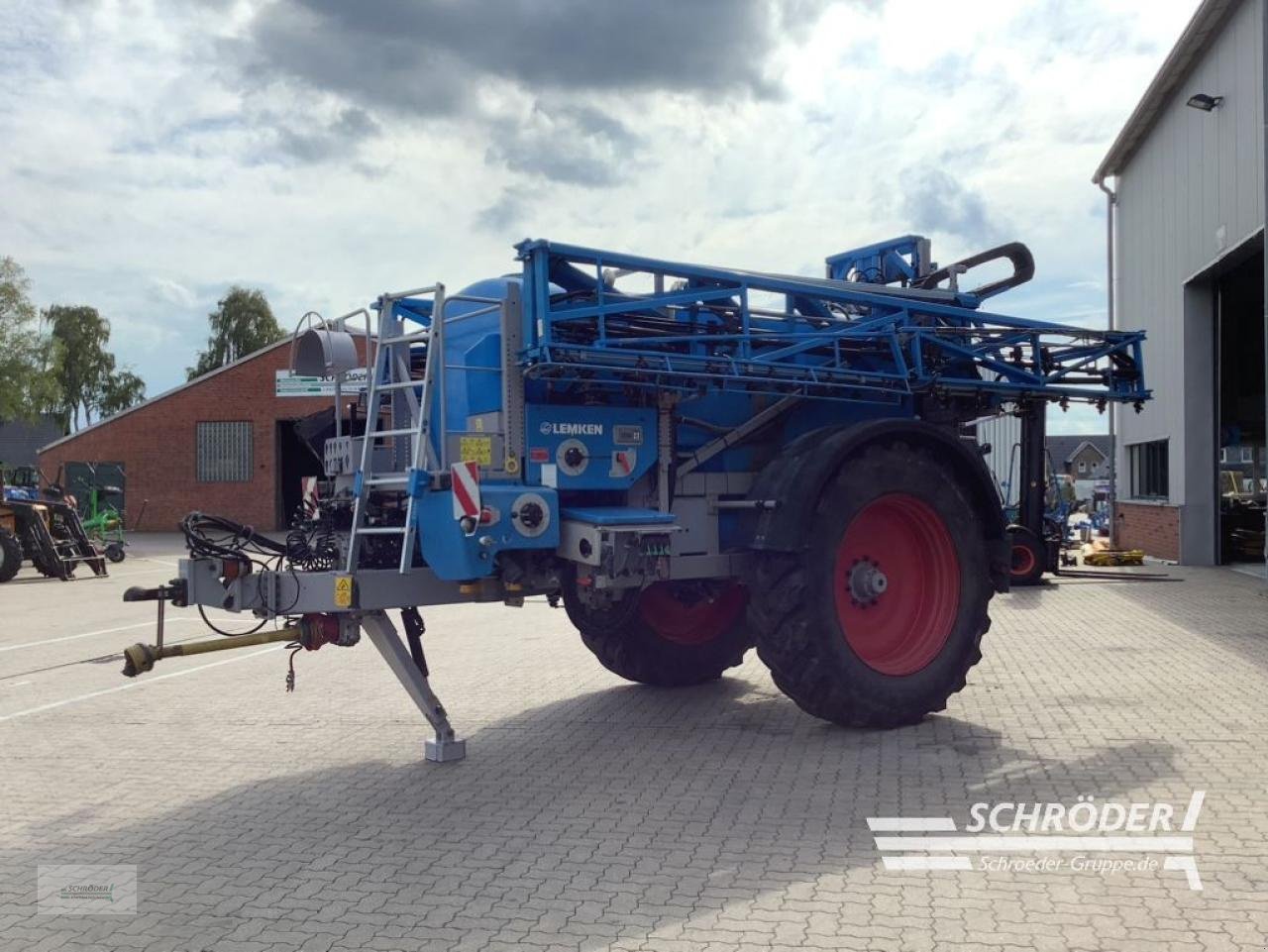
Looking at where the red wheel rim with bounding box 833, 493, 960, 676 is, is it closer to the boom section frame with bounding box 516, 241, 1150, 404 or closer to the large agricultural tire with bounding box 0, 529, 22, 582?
the boom section frame with bounding box 516, 241, 1150, 404

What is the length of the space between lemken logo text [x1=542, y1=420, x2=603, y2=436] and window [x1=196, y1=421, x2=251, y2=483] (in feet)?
104

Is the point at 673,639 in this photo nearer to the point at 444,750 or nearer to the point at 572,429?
the point at 444,750

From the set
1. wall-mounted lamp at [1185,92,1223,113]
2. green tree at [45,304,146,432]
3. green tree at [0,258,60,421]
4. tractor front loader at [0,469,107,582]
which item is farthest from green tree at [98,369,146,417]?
wall-mounted lamp at [1185,92,1223,113]

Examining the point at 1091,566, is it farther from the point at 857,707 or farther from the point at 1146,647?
the point at 857,707

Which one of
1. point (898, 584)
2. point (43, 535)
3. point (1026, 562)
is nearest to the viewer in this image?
point (898, 584)

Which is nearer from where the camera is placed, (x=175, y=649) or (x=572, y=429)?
(x=175, y=649)

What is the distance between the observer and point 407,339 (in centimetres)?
586

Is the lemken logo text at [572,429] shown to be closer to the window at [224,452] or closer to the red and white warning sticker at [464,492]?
the red and white warning sticker at [464,492]

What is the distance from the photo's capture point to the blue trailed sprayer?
5.70m

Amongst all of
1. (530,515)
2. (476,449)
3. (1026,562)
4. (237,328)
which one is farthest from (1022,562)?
(237,328)

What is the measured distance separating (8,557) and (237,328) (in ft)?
137

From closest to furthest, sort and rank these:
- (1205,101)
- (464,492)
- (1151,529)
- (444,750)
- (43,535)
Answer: (464,492) → (444,750) → (1205,101) → (43,535) → (1151,529)

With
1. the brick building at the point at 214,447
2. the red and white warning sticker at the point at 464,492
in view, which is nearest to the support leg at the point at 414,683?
the red and white warning sticker at the point at 464,492

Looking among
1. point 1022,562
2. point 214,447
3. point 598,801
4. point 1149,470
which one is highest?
point 214,447
